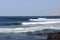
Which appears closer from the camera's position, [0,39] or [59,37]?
[59,37]

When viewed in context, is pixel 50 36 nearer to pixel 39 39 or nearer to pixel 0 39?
pixel 39 39

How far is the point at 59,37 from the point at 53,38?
0.40 m

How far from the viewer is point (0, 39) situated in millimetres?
10148

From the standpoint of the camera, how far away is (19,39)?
10203 mm

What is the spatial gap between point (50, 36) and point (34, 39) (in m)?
3.07

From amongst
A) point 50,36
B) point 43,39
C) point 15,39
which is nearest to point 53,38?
point 50,36

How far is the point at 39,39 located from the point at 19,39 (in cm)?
130

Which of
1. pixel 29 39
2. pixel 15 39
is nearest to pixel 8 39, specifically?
pixel 15 39

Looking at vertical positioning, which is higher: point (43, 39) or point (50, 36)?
point (50, 36)

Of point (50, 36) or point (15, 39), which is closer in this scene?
point (50, 36)

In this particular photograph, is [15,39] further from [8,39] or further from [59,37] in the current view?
[59,37]

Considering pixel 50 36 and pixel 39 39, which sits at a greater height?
pixel 50 36

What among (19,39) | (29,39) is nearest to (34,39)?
(29,39)

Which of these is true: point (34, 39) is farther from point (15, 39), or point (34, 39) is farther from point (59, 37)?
point (59, 37)
